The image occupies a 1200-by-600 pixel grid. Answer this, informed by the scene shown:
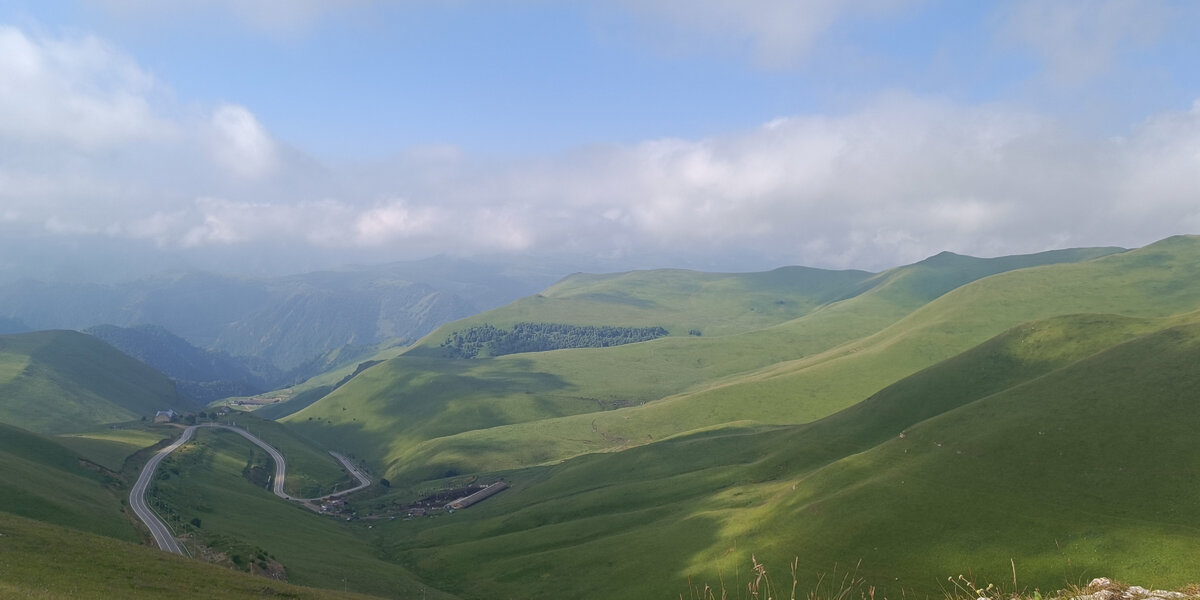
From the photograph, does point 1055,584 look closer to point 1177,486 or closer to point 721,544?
point 1177,486

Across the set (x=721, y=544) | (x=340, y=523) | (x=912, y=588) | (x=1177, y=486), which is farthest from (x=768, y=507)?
(x=340, y=523)

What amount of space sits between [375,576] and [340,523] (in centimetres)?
6379

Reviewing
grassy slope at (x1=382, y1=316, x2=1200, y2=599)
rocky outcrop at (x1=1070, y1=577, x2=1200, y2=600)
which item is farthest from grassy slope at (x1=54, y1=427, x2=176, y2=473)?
rocky outcrop at (x1=1070, y1=577, x2=1200, y2=600)

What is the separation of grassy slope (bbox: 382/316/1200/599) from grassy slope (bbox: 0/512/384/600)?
4786 centimetres

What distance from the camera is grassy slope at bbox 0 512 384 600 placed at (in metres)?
47.9

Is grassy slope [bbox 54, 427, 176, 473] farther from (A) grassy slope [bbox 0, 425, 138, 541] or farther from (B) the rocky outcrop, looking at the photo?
(B) the rocky outcrop

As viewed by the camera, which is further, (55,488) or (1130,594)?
(55,488)

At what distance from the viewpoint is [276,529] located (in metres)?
132

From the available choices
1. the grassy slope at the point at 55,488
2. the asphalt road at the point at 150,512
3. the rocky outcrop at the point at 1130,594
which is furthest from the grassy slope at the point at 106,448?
the rocky outcrop at the point at 1130,594

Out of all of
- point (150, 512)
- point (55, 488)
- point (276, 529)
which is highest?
point (55, 488)

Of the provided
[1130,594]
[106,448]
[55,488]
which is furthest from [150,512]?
[1130,594]

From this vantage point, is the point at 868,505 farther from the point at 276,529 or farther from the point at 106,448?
the point at 106,448

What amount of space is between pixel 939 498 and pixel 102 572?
9249 cm

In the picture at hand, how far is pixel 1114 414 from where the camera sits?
93.9 meters
